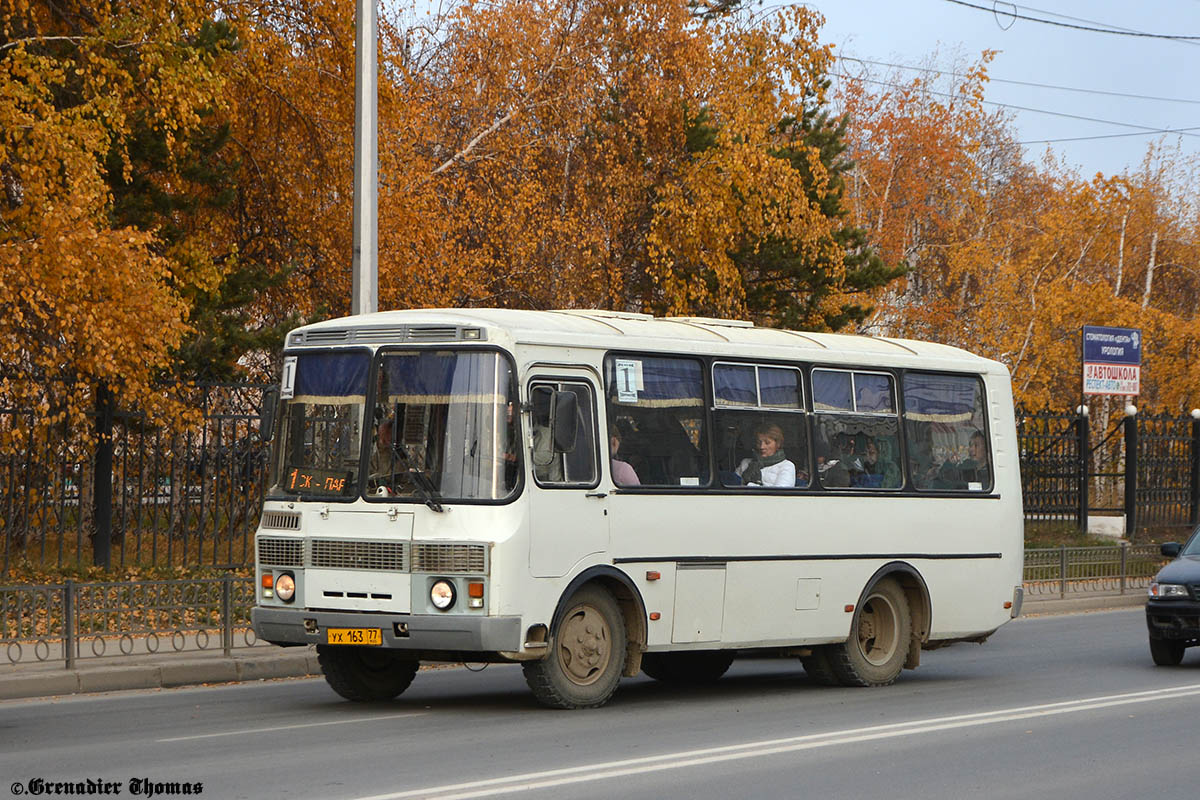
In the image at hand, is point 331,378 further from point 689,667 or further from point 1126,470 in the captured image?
point 1126,470

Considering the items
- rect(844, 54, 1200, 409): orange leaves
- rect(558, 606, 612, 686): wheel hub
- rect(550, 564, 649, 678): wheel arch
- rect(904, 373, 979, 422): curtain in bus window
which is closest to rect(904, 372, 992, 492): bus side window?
rect(904, 373, 979, 422): curtain in bus window

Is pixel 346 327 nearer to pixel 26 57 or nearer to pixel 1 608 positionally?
pixel 1 608

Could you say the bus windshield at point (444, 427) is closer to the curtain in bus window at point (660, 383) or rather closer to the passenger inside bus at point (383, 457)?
the passenger inside bus at point (383, 457)

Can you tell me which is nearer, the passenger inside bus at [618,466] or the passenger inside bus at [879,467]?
the passenger inside bus at [618,466]

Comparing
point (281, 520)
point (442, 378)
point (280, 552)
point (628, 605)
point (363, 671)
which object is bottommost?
point (363, 671)

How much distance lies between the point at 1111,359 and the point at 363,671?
21.5 m

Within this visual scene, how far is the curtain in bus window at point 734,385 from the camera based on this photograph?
13.9 meters

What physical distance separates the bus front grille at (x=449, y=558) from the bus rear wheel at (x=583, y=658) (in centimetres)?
86

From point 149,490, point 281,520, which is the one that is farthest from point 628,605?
point 149,490

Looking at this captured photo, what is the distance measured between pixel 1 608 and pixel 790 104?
21.3 m

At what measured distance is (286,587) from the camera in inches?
495

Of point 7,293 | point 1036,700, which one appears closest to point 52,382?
point 7,293

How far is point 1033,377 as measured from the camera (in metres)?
53.7

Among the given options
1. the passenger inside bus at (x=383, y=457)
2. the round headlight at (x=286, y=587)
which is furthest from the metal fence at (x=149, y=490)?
the passenger inside bus at (x=383, y=457)
